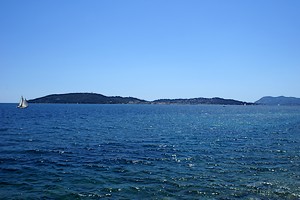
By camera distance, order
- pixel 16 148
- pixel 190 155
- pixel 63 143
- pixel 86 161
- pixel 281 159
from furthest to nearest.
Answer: pixel 63 143 → pixel 16 148 → pixel 190 155 → pixel 281 159 → pixel 86 161

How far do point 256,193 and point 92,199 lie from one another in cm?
1234

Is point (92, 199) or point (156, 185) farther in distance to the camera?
point (156, 185)

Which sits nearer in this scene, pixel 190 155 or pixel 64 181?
Answer: pixel 64 181

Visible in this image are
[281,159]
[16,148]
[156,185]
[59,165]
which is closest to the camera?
[156,185]

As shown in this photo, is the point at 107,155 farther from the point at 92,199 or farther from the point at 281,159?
the point at 281,159

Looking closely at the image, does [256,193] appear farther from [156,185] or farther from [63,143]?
[63,143]

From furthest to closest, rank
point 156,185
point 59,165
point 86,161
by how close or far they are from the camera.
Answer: point 86,161 → point 59,165 → point 156,185

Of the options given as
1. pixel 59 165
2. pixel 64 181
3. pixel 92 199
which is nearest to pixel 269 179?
pixel 92 199

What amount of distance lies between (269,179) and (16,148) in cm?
3263

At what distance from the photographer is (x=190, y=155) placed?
37.4 m

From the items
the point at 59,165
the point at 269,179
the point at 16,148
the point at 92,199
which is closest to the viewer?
the point at 92,199

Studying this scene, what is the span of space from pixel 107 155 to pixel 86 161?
13.6ft

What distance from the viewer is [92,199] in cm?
2086

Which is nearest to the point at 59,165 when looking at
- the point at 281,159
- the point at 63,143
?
the point at 63,143
